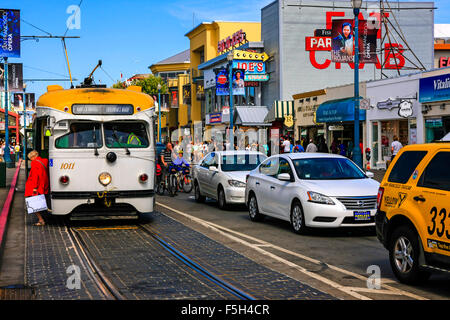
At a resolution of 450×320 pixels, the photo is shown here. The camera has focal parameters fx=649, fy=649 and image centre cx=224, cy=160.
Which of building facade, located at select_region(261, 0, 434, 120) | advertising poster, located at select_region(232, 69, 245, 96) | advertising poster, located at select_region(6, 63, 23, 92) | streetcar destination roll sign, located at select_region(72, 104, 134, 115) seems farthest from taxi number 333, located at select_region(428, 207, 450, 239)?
building facade, located at select_region(261, 0, 434, 120)

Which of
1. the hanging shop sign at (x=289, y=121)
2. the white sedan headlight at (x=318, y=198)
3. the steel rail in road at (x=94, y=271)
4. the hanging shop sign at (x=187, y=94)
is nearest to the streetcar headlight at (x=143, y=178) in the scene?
the steel rail in road at (x=94, y=271)

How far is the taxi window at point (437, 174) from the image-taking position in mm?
7473

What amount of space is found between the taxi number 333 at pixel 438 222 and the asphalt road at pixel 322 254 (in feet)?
2.38

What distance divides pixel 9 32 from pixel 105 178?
16695mm

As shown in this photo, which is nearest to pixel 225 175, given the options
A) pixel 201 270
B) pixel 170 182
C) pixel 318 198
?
pixel 170 182

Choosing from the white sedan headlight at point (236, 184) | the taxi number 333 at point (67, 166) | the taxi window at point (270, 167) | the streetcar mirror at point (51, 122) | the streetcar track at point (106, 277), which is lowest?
the streetcar track at point (106, 277)

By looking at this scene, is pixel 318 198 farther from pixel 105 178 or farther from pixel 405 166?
pixel 105 178

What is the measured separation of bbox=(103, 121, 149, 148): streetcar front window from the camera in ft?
46.1

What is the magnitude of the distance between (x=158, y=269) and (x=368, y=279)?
2864 mm

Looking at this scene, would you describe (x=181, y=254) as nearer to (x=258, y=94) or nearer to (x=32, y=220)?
(x=32, y=220)

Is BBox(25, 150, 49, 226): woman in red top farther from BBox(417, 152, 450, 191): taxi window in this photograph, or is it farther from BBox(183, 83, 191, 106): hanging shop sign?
BBox(183, 83, 191, 106): hanging shop sign

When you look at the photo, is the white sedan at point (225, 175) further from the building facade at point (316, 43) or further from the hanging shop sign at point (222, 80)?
the hanging shop sign at point (222, 80)

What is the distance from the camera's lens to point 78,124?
551 inches
